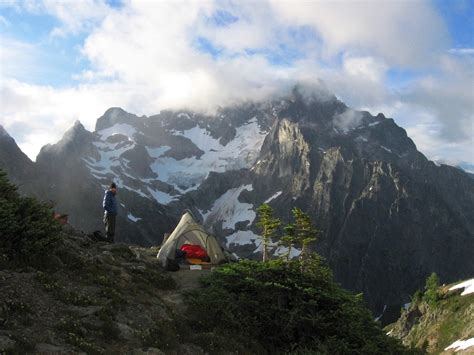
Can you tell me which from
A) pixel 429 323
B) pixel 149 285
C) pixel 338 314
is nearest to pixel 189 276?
pixel 149 285

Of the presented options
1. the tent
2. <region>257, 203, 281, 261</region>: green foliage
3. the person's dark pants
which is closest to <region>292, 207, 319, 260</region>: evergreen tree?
<region>257, 203, 281, 261</region>: green foliage

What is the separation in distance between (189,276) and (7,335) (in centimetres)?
1171

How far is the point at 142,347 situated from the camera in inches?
492

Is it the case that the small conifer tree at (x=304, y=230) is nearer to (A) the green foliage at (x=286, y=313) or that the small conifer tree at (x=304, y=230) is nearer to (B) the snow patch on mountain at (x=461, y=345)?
(A) the green foliage at (x=286, y=313)

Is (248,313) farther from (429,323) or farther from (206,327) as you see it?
(429,323)

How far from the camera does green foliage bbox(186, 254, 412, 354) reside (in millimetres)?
16250

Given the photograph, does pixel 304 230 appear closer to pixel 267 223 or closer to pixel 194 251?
pixel 267 223

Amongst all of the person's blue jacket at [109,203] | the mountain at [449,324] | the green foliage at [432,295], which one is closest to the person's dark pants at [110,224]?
the person's blue jacket at [109,203]

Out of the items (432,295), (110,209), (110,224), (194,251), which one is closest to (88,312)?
(194,251)

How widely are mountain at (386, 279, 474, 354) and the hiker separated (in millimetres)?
49133

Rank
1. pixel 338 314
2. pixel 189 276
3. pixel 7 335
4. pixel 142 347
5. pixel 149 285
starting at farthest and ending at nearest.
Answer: pixel 189 276, pixel 149 285, pixel 338 314, pixel 142 347, pixel 7 335

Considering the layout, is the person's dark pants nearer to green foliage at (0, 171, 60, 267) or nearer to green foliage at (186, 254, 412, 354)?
green foliage at (0, 171, 60, 267)

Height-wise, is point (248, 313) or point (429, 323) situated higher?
point (248, 313)

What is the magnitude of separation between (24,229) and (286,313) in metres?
9.63
